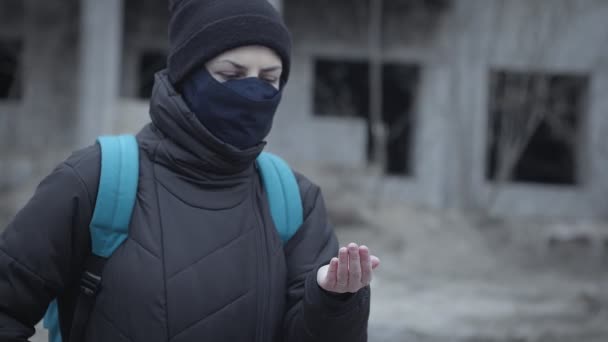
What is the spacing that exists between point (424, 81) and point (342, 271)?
9.08 meters

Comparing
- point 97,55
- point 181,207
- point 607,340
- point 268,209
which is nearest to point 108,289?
point 181,207

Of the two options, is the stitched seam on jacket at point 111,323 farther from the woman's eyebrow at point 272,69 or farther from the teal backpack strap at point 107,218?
the woman's eyebrow at point 272,69

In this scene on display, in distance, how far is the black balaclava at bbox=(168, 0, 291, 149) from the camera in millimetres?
1538

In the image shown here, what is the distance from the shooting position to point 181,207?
1502mm

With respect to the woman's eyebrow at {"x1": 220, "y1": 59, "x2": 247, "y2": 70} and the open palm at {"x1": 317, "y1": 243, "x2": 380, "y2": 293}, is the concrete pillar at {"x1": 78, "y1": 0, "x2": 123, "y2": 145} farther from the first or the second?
the open palm at {"x1": 317, "y1": 243, "x2": 380, "y2": 293}

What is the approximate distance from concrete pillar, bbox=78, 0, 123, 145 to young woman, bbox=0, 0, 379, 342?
6.88 meters

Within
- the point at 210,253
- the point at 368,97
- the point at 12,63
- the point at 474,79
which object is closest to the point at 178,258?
the point at 210,253

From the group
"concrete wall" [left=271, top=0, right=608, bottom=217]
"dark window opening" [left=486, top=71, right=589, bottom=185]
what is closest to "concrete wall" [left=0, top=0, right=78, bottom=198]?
"concrete wall" [left=271, top=0, right=608, bottom=217]

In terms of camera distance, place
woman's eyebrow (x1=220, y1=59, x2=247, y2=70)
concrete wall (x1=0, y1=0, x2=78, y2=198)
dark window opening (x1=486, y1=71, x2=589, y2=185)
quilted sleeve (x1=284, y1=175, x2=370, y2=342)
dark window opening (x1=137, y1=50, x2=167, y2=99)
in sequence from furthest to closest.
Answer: dark window opening (x1=137, y1=50, x2=167, y2=99)
dark window opening (x1=486, y1=71, x2=589, y2=185)
concrete wall (x1=0, y1=0, x2=78, y2=198)
woman's eyebrow (x1=220, y1=59, x2=247, y2=70)
quilted sleeve (x1=284, y1=175, x2=370, y2=342)

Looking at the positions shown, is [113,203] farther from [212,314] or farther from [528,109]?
[528,109]

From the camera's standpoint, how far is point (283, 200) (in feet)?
5.26

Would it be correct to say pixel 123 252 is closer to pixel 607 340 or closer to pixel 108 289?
pixel 108 289

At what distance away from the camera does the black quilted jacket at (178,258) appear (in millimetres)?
1399

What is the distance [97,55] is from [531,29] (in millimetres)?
5571
